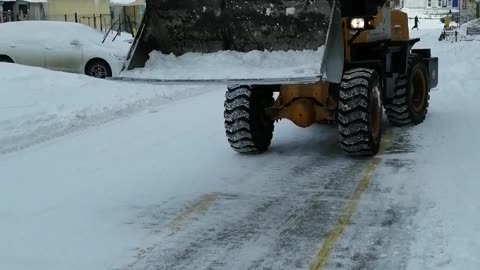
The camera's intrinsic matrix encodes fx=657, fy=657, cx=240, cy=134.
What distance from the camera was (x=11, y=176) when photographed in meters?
6.89

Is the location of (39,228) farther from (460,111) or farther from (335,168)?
(460,111)

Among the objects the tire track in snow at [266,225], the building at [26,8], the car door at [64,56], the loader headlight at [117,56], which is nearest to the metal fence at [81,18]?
the building at [26,8]

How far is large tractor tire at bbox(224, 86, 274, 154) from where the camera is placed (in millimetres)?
7715

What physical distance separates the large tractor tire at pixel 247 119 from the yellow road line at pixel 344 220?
140 cm

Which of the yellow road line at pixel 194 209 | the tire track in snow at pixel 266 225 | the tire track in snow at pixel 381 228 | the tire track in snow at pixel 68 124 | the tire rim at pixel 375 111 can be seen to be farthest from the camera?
the tire track in snow at pixel 68 124

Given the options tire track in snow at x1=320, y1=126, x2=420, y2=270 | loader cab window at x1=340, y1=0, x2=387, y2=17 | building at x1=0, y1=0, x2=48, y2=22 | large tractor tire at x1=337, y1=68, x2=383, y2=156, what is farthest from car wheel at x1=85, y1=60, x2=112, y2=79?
building at x1=0, y1=0, x2=48, y2=22

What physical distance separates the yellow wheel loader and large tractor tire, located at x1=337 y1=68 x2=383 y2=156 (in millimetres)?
11

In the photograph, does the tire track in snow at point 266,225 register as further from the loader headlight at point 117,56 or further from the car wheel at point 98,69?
the car wheel at point 98,69

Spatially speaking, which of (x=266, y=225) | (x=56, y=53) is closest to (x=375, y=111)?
(x=266, y=225)

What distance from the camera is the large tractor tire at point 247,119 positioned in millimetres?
7715

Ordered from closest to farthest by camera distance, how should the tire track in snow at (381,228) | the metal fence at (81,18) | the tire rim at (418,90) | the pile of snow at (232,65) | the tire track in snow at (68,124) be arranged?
the tire track in snow at (381,228) < the pile of snow at (232,65) < the tire track in snow at (68,124) < the tire rim at (418,90) < the metal fence at (81,18)

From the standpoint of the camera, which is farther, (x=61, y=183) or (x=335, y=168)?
(x=335, y=168)

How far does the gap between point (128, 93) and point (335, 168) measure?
6.63 meters

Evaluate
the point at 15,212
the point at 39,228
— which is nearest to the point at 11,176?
the point at 15,212
